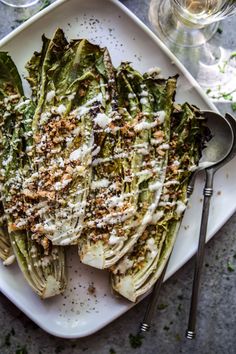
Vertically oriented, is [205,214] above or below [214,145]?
below

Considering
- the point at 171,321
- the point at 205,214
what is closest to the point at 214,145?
the point at 205,214

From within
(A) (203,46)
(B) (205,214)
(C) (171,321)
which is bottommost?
(C) (171,321)

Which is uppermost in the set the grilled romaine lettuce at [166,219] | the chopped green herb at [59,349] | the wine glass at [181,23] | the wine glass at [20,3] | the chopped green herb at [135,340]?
the wine glass at [20,3]

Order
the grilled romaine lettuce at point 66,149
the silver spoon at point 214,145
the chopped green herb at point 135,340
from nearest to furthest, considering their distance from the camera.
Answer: the grilled romaine lettuce at point 66,149 → the silver spoon at point 214,145 → the chopped green herb at point 135,340

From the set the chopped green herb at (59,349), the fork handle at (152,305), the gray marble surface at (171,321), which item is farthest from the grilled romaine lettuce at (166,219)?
the chopped green herb at (59,349)

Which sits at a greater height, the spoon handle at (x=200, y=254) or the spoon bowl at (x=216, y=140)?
the spoon bowl at (x=216, y=140)

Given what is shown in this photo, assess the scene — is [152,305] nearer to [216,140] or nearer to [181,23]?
[216,140]

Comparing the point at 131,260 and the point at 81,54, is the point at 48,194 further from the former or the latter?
the point at 81,54

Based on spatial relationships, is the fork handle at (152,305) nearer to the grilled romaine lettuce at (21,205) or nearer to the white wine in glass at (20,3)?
the grilled romaine lettuce at (21,205)
